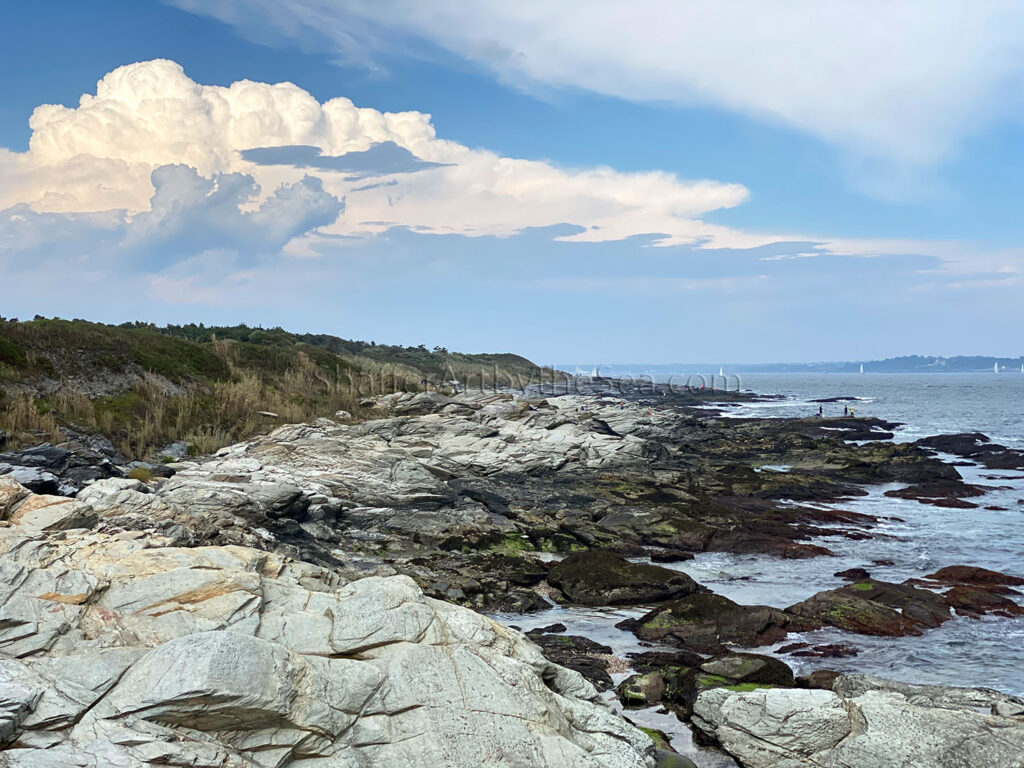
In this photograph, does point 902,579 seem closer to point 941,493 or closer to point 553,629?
point 553,629

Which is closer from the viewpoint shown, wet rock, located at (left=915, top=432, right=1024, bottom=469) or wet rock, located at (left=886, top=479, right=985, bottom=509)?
wet rock, located at (left=886, top=479, right=985, bottom=509)

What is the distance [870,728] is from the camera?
8.12 meters

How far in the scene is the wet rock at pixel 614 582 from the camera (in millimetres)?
15359

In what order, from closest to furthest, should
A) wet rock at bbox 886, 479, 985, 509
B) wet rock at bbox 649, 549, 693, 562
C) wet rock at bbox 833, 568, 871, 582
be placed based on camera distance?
wet rock at bbox 833, 568, 871, 582
wet rock at bbox 649, 549, 693, 562
wet rock at bbox 886, 479, 985, 509

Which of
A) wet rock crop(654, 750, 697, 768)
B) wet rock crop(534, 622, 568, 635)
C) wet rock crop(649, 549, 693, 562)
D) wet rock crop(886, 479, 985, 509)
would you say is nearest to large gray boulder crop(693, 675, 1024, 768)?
wet rock crop(654, 750, 697, 768)

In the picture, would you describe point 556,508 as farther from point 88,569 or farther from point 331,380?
point 331,380

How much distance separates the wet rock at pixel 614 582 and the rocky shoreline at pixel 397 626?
63mm

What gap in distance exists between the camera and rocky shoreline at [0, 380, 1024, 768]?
637 cm

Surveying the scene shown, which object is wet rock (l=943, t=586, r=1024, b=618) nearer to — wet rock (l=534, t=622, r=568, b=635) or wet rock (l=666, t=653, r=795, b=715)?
wet rock (l=666, t=653, r=795, b=715)

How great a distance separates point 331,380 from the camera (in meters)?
43.8

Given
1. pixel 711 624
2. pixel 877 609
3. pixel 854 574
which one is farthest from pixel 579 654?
pixel 854 574

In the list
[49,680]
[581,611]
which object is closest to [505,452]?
[581,611]

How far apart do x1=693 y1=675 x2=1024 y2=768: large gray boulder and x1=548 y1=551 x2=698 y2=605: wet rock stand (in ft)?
20.3

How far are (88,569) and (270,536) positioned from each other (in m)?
6.48
